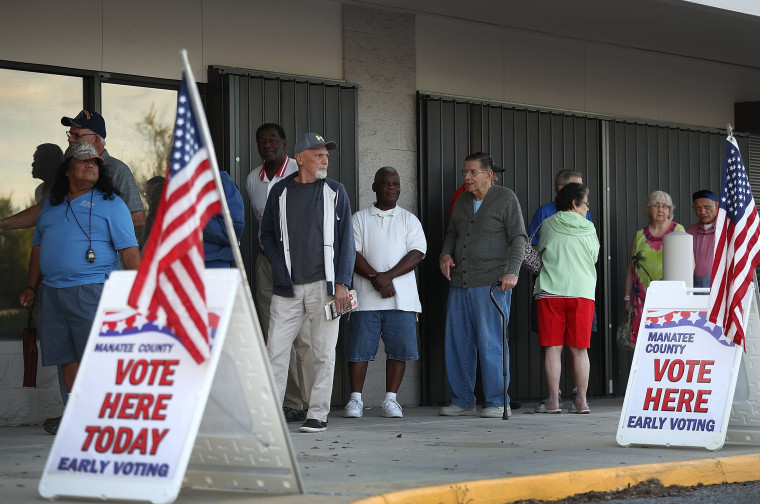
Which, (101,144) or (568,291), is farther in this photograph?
(568,291)

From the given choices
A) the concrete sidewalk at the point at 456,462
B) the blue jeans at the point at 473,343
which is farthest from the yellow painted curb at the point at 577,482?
the blue jeans at the point at 473,343

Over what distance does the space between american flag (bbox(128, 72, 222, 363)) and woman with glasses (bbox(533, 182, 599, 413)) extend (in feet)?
18.9

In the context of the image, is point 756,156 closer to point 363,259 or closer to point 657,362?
point 363,259

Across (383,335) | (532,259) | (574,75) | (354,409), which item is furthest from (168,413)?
(574,75)

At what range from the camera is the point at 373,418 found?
33.6 ft

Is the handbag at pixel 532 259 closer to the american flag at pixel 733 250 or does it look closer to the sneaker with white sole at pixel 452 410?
the sneaker with white sole at pixel 452 410

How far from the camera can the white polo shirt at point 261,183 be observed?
32.7 ft

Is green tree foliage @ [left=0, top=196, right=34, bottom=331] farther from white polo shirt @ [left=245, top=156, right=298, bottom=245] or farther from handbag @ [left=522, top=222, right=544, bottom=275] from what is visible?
handbag @ [left=522, top=222, right=544, bottom=275]

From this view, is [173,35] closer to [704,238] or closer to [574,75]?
[574,75]

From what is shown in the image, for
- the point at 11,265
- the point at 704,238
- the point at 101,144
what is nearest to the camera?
the point at 101,144

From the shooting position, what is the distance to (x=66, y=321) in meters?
8.19

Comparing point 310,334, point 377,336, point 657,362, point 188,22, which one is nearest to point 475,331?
point 377,336

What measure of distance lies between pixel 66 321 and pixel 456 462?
2.88m

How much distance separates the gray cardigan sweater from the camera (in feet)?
34.4
